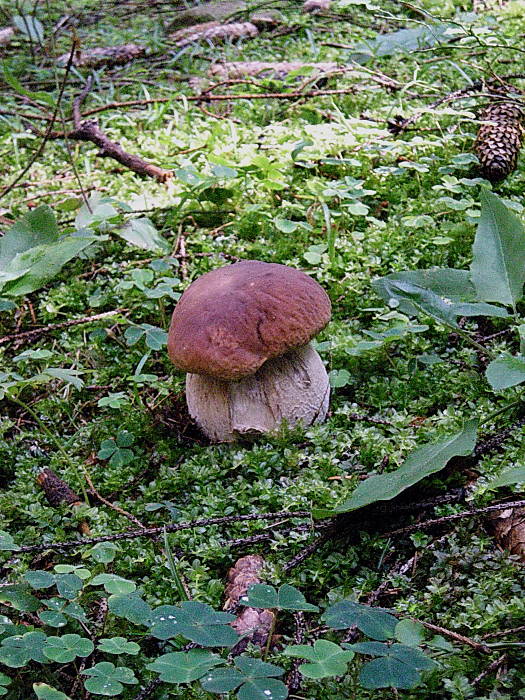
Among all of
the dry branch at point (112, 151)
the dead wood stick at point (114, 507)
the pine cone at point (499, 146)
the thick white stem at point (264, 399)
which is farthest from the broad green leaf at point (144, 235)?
the pine cone at point (499, 146)

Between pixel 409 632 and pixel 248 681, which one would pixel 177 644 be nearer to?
pixel 248 681

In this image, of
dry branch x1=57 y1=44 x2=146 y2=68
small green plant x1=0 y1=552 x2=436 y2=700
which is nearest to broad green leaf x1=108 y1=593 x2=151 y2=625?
small green plant x1=0 y1=552 x2=436 y2=700

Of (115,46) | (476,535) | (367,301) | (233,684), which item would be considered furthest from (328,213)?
(115,46)

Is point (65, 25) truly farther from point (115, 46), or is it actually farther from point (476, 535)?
point (476, 535)

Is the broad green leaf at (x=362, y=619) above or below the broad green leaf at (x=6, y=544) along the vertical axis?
above

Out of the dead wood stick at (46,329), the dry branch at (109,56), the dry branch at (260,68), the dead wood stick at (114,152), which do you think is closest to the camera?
the dead wood stick at (46,329)

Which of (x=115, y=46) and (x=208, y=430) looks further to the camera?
(x=115, y=46)

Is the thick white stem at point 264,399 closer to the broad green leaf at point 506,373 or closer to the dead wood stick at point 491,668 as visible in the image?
the broad green leaf at point 506,373
